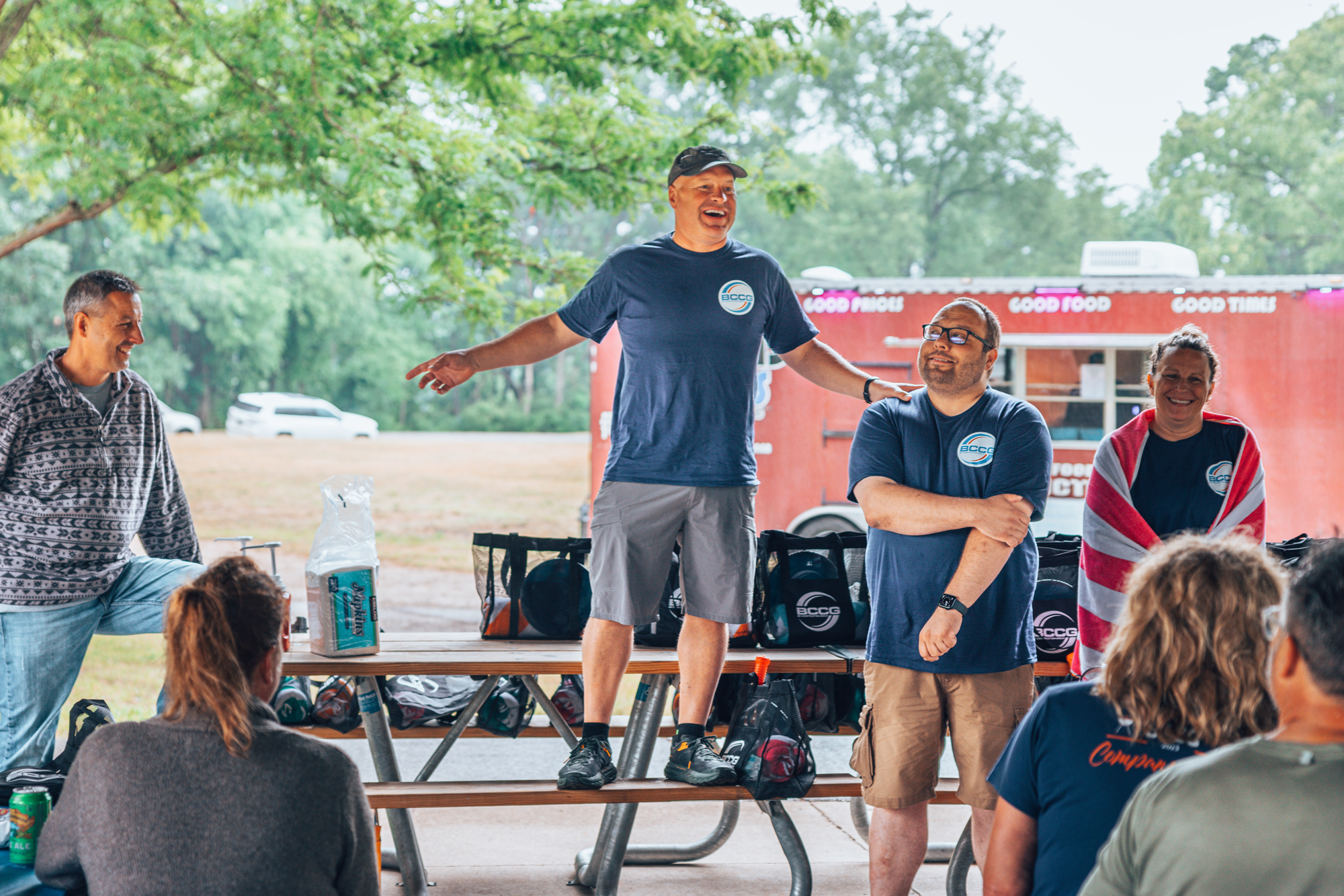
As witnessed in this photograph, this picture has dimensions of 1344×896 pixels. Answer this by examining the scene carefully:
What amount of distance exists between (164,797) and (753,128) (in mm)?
7495

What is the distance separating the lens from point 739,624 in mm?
3258

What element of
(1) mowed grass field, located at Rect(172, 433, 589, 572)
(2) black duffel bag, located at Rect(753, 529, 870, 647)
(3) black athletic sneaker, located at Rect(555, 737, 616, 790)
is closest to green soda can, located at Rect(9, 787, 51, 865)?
(3) black athletic sneaker, located at Rect(555, 737, 616, 790)

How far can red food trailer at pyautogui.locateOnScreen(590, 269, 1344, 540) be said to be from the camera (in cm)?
897

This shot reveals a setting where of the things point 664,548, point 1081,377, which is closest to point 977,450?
point 664,548

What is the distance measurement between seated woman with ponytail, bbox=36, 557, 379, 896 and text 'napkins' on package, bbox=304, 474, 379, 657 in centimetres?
139

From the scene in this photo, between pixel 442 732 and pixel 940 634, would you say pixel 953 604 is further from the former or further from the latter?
pixel 442 732

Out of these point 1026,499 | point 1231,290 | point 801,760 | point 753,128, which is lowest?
point 801,760

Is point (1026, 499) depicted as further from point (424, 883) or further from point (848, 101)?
point (848, 101)

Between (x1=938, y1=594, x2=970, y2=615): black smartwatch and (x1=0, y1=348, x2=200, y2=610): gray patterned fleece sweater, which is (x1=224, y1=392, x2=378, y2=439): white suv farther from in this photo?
(x1=938, y1=594, x2=970, y2=615): black smartwatch

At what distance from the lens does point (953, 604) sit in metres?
2.84

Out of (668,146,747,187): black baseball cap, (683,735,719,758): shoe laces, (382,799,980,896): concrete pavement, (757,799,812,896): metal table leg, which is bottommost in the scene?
(382,799,980,896): concrete pavement

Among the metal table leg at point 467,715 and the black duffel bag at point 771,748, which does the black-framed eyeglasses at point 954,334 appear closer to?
the black duffel bag at point 771,748

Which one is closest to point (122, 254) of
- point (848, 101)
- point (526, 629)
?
point (848, 101)

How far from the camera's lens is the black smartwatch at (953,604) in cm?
284
